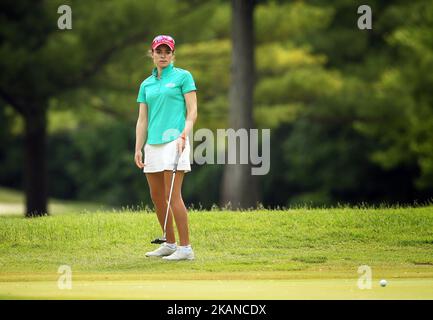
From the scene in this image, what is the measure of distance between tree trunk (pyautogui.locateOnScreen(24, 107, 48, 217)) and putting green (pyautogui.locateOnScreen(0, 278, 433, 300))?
20677 mm

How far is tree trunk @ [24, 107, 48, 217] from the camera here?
2987 centimetres

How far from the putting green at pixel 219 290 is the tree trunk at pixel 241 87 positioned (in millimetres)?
14602

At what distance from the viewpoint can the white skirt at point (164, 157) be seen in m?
9.87

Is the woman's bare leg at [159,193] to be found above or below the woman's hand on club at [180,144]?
below

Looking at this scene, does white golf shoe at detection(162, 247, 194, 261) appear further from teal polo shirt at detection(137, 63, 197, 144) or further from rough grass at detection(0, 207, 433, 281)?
teal polo shirt at detection(137, 63, 197, 144)

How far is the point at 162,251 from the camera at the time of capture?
35.2ft

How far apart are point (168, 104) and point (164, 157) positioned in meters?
0.48

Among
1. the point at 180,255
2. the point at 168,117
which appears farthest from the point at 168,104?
the point at 180,255
